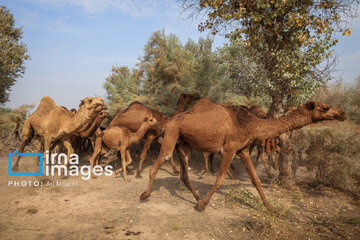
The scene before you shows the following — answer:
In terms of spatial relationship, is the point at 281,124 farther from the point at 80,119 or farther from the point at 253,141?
the point at 80,119

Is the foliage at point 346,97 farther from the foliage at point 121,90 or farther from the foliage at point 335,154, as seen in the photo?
the foliage at point 121,90

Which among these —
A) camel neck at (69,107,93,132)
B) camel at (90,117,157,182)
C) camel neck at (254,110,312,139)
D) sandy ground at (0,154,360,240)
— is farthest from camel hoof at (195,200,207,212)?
camel neck at (69,107,93,132)

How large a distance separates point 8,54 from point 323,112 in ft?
56.7

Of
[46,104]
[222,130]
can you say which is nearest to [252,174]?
[222,130]

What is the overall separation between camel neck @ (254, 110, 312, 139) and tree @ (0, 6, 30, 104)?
51.6 ft

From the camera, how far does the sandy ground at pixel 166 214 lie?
436cm

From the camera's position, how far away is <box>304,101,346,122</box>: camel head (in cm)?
479

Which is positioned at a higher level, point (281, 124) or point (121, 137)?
point (281, 124)

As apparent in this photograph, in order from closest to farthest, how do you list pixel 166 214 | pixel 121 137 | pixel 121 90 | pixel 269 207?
pixel 166 214 → pixel 269 207 → pixel 121 137 → pixel 121 90

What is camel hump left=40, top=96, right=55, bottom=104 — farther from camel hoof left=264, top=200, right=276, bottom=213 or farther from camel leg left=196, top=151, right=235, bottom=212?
camel hoof left=264, top=200, right=276, bottom=213

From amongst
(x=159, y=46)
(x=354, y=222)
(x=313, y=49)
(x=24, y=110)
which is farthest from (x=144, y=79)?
(x=354, y=222)

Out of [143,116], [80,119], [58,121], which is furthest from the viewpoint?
[143,116]

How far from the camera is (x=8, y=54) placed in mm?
14797

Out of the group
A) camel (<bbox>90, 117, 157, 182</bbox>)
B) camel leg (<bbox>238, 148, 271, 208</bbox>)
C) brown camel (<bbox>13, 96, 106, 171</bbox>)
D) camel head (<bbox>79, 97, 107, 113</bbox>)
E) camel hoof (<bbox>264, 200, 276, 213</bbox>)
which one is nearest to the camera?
camel hoof (<bbox>264, 200, 276, 213</bbox>)
